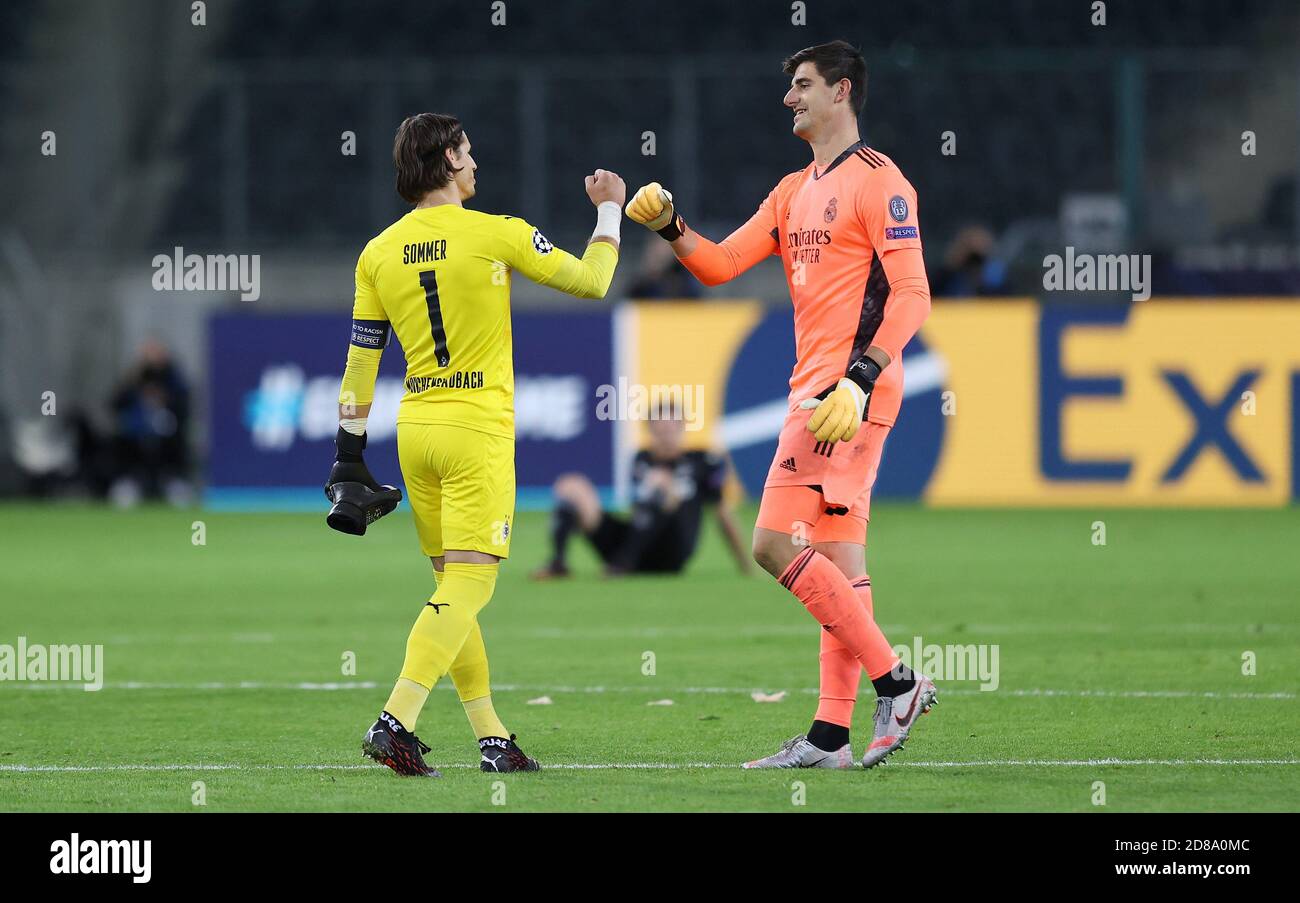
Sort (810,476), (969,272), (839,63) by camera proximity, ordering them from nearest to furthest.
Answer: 1. (810,476)
2. (839,63)
3. (969,272)

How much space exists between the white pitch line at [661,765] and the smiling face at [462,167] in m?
1.88

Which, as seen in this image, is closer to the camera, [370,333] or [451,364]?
[451,364]

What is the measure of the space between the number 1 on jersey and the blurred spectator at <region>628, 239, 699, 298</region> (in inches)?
553

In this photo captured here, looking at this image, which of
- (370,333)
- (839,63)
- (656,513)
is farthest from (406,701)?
(656,513)

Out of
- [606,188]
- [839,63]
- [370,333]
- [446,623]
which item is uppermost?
[839,63]

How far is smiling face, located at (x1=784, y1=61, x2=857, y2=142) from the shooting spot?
7.23 m

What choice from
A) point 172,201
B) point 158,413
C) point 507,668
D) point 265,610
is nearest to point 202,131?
point 172,201

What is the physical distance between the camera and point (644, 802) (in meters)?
6.27

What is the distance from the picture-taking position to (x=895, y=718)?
6.95 m

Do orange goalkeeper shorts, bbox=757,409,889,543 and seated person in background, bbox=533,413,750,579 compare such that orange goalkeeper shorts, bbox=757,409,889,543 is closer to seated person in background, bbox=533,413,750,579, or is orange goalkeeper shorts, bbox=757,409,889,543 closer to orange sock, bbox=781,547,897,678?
orange sock, bbox=781,547,897,678

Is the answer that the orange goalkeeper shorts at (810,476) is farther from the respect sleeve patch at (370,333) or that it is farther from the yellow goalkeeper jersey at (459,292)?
the respect sleeve patch at (370,333)

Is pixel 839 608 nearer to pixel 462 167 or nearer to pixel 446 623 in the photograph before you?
pixel 446 623

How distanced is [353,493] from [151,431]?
16.3 m

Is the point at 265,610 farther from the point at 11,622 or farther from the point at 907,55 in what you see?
the point at 907,55
